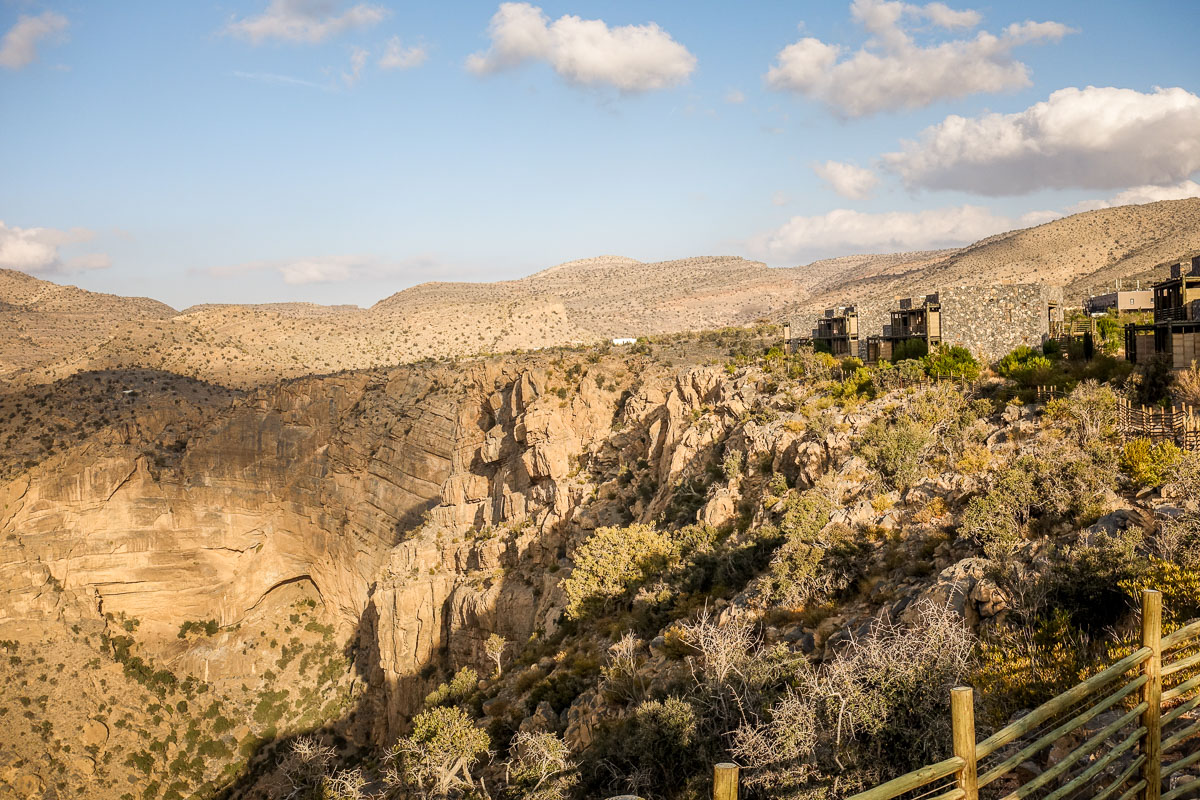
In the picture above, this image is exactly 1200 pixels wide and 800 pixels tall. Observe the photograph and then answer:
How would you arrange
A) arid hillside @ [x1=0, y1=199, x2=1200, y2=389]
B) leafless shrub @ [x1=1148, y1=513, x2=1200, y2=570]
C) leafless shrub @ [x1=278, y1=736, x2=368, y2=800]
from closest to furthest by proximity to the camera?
1. leafless shrub @ [x1=1148, y1=513, x2=1200, y2=570]
2. leafless shrub @ [x1=278, y1=736, x2=368, y2=800]
3. arid hillside @ [x1=0, y1=199, x2=1200, y2=389]

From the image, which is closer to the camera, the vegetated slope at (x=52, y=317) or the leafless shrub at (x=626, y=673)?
the leafless shrub at (x=626, y=673)

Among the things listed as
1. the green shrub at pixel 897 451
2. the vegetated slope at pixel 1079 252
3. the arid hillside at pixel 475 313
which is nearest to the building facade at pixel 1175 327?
the green shrub at pixel 897 451

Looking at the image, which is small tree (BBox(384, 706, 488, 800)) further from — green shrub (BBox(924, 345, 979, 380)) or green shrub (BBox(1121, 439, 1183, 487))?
green shrub (BBox(924, 345, 979, 380))

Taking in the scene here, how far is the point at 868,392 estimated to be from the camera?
1973cm

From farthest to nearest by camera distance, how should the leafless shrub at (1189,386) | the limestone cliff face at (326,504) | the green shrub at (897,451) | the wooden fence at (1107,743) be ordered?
the limestone cliff face at (326,504)
the green shrub at (897,451)
the leafless shrub at (1189,386)
the wooden fence at (1107,743)

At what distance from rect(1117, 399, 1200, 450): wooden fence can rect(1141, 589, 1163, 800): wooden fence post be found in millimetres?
10228

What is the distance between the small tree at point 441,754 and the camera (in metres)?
12.6

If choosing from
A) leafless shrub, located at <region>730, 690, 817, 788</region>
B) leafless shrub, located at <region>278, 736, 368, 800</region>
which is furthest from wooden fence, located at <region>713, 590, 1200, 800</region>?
leafless shrub, located at <region>278, 736, 368, 800</region>

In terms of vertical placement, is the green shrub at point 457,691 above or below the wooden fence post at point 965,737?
below

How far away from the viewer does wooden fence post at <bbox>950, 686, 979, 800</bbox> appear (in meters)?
2.99

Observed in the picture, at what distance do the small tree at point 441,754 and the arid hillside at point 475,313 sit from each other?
21993 mm

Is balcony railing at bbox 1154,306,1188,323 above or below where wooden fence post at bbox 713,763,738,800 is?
above

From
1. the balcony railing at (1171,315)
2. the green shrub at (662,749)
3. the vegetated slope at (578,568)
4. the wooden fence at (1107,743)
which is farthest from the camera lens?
→ the balcony railing at (1171,315)

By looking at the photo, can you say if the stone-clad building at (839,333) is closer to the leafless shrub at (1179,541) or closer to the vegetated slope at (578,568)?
the vegetated slope at (578,568)
